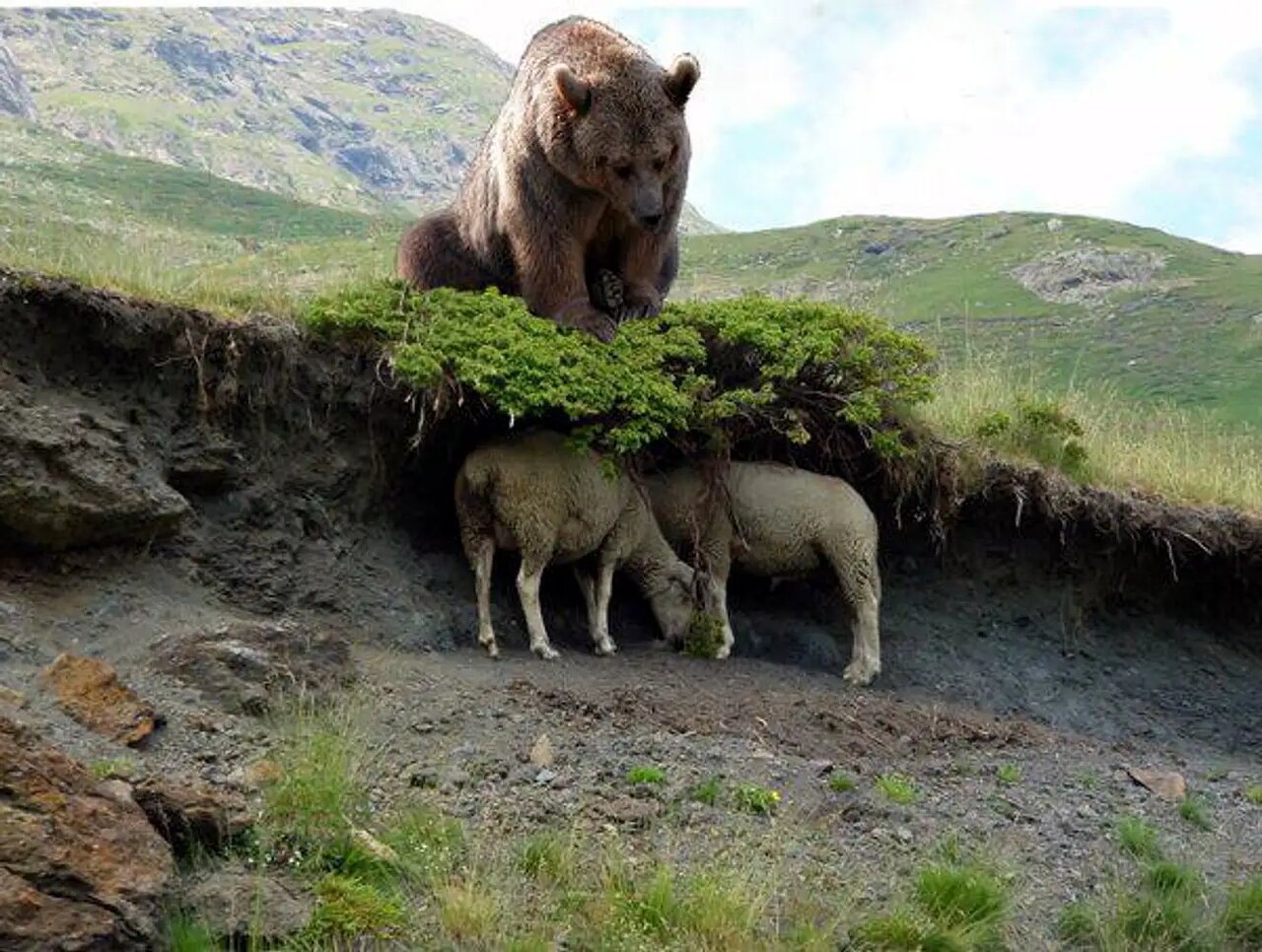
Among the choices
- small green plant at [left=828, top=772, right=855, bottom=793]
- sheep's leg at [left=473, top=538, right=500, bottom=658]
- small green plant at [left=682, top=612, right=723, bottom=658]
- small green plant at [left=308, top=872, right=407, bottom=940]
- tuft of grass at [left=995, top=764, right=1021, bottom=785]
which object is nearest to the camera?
small green plant at [left=308, top=872, right=407, bottom=940]

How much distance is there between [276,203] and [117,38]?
12659 cm

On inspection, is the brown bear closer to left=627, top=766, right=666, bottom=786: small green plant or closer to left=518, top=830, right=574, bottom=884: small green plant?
left=627, top=766, right=666, bottom=786: small green plant

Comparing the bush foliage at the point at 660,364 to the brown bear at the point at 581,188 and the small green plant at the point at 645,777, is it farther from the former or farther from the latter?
the small green plant at the point at 645,777

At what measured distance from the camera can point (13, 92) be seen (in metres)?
139

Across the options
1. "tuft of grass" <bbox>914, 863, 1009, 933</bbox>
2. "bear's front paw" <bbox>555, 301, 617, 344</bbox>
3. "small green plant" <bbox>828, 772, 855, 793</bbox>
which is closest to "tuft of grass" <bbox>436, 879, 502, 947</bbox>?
"tuft of grass" <bbox>914, 863, 1009, 933</bbox>

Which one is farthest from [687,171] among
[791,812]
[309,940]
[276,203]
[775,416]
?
[276,203]

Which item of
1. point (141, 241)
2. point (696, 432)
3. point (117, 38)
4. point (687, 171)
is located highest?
point (117, 38)

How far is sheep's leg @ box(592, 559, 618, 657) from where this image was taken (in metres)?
10.0

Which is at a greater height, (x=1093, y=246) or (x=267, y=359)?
(x=1093, y=246)

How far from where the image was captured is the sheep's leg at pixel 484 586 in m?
9.40

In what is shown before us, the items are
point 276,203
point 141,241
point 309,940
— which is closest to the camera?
point 309,940

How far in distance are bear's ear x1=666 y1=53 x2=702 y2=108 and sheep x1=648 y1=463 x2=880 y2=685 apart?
106 inches

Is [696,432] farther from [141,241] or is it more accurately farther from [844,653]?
[141,241]

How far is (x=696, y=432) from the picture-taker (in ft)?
34.6
